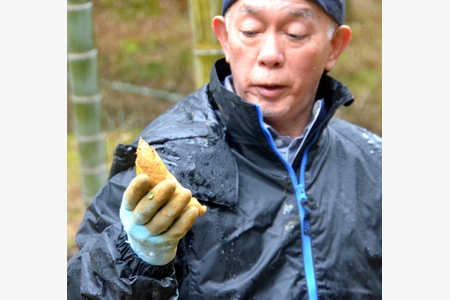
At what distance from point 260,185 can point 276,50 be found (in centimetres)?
44

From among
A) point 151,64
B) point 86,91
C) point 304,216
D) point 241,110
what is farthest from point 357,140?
point 151,64

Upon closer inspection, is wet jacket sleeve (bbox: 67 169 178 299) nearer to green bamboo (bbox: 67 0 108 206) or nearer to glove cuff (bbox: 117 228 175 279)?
glove cuff (bbox: 117 228 175 279)

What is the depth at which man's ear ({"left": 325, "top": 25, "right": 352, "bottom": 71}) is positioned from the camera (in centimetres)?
216

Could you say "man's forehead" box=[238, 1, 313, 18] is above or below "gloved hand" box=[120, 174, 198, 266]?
above

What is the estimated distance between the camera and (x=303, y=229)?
6.30ft

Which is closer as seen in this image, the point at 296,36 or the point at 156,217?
the point at 156,217

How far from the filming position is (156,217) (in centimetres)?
150

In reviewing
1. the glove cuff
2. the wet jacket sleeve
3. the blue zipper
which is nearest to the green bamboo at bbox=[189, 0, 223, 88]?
the blue zipper

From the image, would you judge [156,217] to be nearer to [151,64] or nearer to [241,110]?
[241,110]

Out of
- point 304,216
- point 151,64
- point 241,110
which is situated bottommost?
point 151,64

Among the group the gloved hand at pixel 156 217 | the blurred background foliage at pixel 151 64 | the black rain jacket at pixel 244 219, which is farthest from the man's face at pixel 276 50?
the blurred background foliage at pixel 151 64

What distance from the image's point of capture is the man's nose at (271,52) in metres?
1.94

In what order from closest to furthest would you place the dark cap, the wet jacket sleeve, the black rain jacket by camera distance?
the wet jacket sleeve, the black rain jacket, the dark cap

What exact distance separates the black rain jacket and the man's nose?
17 cm
